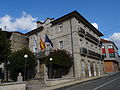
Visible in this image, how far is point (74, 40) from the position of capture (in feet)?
71.5

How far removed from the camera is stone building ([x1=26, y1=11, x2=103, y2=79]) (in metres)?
21.4

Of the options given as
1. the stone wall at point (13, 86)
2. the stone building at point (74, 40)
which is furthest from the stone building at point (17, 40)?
the stone wall at point (13, 86)

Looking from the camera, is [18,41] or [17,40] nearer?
[17,40]

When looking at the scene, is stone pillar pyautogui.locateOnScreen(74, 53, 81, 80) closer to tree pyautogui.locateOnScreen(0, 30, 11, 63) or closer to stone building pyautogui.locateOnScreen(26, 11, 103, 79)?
stone building pyautogui.locateOnScreen(26, 11, 103, 79)

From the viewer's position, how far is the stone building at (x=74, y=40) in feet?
70.2

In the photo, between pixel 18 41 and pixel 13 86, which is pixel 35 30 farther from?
pixel 13 86

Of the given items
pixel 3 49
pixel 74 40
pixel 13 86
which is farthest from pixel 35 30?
pixel 13 86

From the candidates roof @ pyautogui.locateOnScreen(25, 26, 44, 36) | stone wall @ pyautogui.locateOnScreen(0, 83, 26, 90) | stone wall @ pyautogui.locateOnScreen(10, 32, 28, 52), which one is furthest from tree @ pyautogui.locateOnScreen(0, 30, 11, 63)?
stone wall @ pyautogui.locateOnScreen(10, 32, 28, 52)

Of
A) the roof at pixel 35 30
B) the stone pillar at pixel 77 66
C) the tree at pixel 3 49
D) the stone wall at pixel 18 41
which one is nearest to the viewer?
the tree at pixel 3 49

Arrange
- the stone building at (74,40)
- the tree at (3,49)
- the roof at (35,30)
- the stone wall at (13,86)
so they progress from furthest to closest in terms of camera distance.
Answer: the roof at (35,30), the stone building at (74,40), the tree at (3,49), the stone wall at (13,86)

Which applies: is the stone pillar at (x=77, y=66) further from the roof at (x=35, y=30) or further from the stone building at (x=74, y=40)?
the roof at (x=35, y=30)

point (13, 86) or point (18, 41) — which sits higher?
point (18, 41)

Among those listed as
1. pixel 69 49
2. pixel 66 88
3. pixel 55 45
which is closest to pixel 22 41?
pixel 55 45

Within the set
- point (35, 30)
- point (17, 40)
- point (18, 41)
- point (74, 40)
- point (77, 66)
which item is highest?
point (35, 30)
